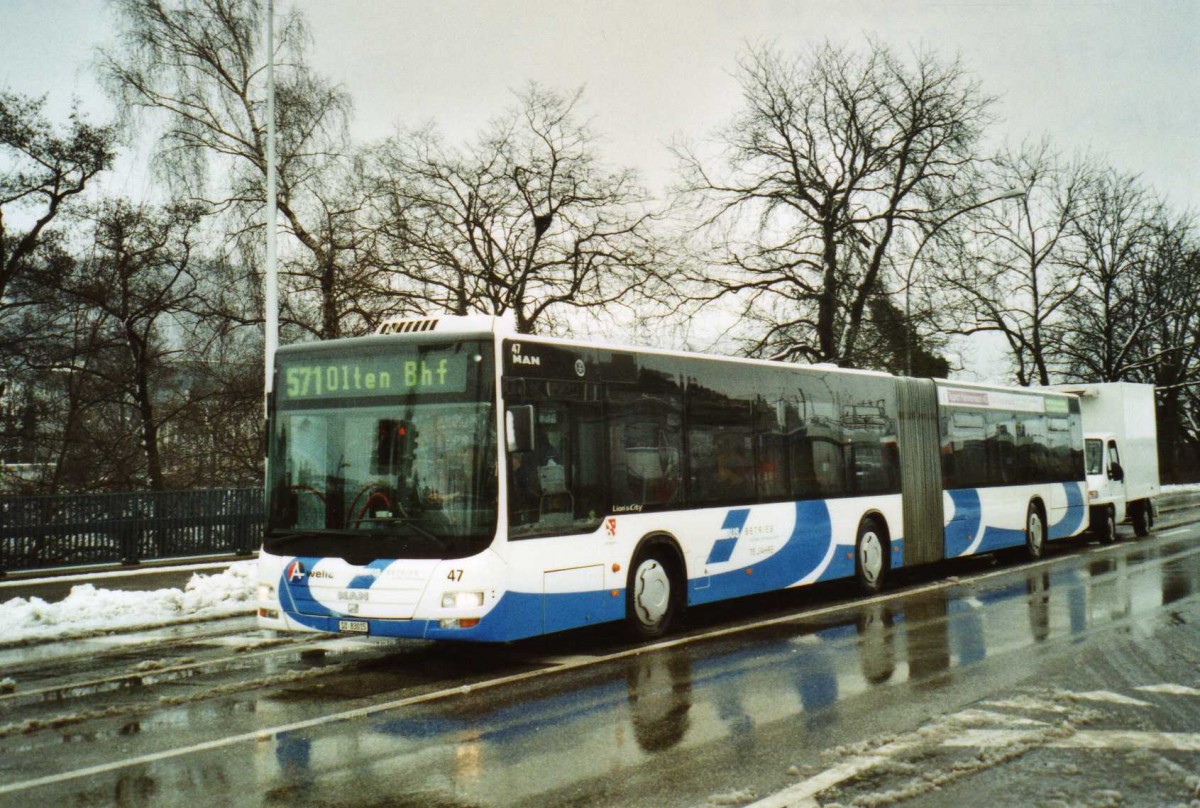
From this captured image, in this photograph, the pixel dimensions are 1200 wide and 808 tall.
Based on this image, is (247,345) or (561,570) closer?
(561,570)

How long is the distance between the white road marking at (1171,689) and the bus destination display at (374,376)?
5.58m

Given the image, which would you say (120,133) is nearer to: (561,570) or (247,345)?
(247,345)

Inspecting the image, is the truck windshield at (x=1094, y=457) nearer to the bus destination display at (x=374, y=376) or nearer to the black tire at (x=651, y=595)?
the black tire at (x=651, y=595)

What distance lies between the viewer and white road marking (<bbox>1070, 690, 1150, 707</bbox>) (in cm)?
761

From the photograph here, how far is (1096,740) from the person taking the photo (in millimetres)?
6641

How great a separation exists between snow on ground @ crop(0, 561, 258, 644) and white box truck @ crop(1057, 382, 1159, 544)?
16863 millimetres

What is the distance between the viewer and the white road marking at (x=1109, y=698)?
300 inches

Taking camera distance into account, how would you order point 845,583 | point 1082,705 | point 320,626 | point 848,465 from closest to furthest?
point 1082,705, point 320,626, point 848,465, point 845,583

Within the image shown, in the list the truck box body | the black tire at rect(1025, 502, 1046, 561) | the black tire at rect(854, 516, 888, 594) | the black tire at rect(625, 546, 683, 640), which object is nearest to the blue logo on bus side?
the black tire at rect(625, 546, 683, 640)

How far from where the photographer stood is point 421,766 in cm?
630

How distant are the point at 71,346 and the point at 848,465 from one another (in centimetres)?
1856

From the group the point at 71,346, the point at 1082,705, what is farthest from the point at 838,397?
the point at 71,346

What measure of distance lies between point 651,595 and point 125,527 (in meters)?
11.2

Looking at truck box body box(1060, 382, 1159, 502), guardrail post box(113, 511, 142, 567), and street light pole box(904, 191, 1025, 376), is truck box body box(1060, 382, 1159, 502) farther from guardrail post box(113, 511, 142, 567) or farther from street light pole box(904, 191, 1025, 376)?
guardrail post box(113, 511, 142, 567)
